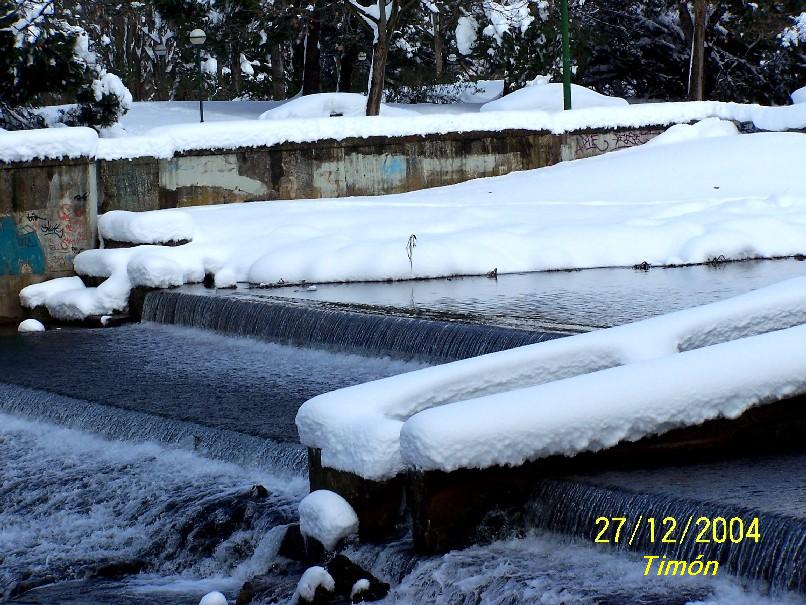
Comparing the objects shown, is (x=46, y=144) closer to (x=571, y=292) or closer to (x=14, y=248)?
(x=14, y=248)

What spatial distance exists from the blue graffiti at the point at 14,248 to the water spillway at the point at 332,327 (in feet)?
6.68

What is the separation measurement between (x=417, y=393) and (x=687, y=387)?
1.31m

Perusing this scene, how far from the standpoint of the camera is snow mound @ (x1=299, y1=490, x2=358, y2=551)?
6.10 m

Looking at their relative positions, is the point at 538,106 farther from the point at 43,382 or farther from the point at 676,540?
the point at 676,540

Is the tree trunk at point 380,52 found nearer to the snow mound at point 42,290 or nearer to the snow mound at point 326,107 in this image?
the snow mound at point 326,107

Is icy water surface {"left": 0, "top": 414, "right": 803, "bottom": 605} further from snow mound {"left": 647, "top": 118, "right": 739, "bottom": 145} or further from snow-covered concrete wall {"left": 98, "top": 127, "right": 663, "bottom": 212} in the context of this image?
snow mound {"left": 647, "top": 118, "right": 739, "bottom": 145}

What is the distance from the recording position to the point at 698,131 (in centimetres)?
2131

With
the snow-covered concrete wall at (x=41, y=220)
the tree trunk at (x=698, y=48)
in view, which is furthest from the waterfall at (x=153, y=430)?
the tree trunk at (x=698, y=48)

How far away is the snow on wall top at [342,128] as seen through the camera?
1478 centimetres

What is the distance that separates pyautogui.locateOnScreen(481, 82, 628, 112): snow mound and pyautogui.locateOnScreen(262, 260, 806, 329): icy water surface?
11366 mm

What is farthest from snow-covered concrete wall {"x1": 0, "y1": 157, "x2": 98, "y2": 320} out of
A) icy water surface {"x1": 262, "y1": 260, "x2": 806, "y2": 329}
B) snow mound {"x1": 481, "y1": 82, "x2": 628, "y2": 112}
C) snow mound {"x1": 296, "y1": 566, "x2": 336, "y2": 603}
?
snow mound {"x1": 481, "y1": 82, "x2": 628, "y2": 112}

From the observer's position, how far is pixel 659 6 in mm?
30828

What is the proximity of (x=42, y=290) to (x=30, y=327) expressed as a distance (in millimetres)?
716

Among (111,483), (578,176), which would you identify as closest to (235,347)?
(111,483)
